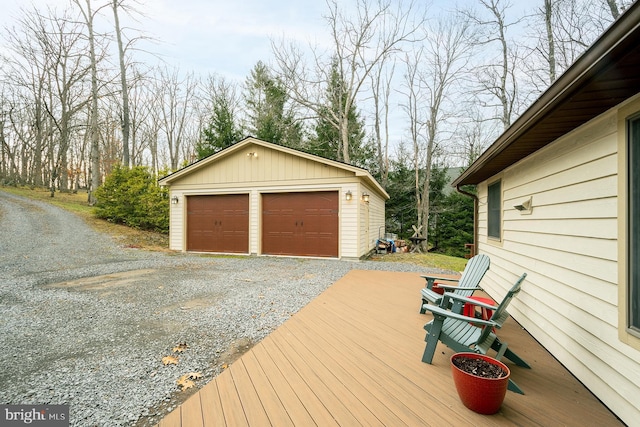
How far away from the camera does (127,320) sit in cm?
346

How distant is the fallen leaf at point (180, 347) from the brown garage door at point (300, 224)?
6.06 m

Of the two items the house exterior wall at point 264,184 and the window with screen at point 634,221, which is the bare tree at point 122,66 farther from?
the window with screen at point 634,221

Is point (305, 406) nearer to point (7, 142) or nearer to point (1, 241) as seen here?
point (1, 241)

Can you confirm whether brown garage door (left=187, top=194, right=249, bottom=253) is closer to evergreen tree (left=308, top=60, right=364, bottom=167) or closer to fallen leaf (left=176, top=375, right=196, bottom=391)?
fallen leaf (left=176, top=375, right=196, bottom=391)

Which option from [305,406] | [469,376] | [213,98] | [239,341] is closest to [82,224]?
[213,98]

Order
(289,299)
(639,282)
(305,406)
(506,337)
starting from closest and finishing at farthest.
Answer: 1. (639,282)
2. (305,406)
3. (506,337)
4. (289,299)

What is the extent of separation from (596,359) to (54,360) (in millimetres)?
4299

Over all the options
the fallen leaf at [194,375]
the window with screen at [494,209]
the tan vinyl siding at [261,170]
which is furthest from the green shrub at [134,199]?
the window with screen at [494,209]

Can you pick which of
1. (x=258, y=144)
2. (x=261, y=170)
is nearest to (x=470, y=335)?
(x=261, y=170)

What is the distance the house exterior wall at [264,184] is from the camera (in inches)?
333

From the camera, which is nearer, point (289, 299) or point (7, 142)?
point (289, 299)

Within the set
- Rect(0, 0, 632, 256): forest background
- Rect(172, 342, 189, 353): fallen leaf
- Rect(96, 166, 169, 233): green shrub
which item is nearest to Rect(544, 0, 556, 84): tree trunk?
Rect(0, 0, 632, 256): forest background

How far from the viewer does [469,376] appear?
5.96 feet

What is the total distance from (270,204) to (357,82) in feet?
32.2
